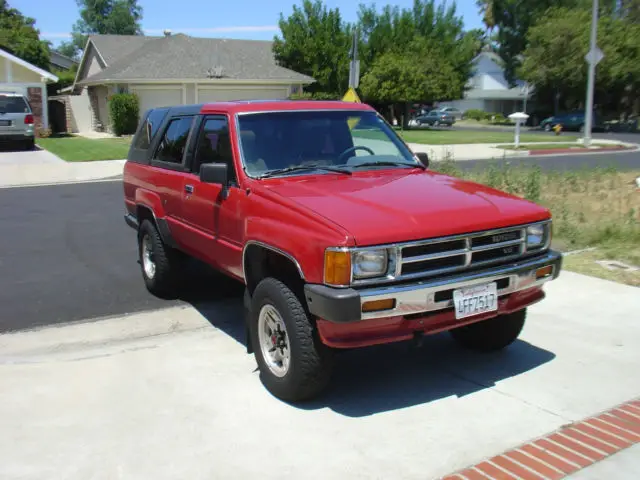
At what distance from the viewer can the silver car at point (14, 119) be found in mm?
23984

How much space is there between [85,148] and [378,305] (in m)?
23.7

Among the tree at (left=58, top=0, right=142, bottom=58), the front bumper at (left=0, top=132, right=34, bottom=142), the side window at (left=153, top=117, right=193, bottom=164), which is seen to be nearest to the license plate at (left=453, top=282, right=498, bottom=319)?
the side window at (left=153, top=117, right=193, bottom=164)

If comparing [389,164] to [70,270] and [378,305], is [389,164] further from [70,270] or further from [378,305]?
[70,270]

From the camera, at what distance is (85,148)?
83.4ft

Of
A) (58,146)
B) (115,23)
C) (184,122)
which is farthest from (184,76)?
(115,23)

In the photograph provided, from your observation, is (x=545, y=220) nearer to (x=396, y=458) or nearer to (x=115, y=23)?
(x=396, y=458)

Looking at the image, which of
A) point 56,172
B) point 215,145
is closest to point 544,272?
point 215,145

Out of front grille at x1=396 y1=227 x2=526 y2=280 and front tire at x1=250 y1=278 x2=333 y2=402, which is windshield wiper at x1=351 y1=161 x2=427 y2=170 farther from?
front tire at x1=250 y1=278 x2=333 y2=402

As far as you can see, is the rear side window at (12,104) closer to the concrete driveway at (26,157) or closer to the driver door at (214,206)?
the concrete driveway at (26,157)

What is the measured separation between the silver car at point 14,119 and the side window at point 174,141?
1993 cm

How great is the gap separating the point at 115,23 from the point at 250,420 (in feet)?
302

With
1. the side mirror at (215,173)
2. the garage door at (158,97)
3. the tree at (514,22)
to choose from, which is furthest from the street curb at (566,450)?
the tree at (514,22)

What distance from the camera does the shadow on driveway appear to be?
453 cm

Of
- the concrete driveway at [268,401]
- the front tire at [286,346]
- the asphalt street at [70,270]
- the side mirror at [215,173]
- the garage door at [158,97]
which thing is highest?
the garage door at [158,97]
